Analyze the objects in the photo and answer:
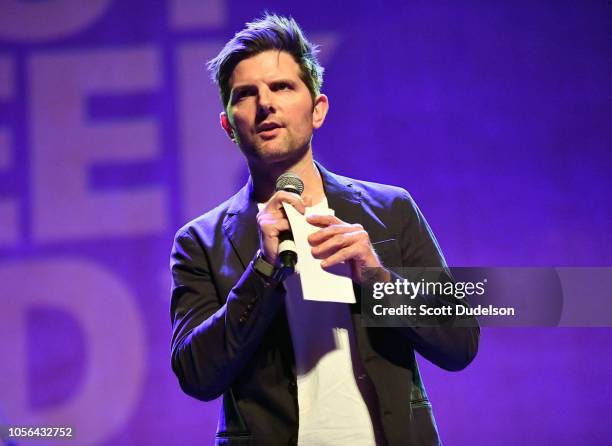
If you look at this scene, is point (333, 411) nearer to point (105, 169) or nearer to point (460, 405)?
point (460, 405)

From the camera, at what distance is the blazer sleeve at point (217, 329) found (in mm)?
1534

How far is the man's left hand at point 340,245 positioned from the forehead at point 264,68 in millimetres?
530

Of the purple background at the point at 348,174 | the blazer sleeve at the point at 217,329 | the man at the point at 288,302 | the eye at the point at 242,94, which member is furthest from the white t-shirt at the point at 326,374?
the purple background at the point at 348,174

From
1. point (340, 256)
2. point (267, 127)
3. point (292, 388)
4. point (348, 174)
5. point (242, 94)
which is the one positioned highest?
point (348, 174)

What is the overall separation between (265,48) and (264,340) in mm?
743

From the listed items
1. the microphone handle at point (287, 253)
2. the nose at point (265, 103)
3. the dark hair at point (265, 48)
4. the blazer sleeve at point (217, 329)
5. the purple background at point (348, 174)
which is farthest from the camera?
the purple background at point (348, 174)

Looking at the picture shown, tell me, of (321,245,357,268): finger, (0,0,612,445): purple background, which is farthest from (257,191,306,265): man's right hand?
(0,0,612,445): purple background

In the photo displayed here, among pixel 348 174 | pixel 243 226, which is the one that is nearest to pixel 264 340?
pixel 243 226

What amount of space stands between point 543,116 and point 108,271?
2012mm

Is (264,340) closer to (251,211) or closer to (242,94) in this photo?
(251,211)

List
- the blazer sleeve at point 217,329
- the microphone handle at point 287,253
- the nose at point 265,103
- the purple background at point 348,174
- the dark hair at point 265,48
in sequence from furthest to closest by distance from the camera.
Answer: the purple background at point 348,174 → the dark hair at point 265,48 → the nose at point 265,103 → the blazer sleeve at point 217,329 → the microphone handle at point 287,253

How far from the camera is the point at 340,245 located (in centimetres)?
146

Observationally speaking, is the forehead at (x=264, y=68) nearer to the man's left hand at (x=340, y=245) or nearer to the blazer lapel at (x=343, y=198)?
the blazer lapel at (x=343, y=198)

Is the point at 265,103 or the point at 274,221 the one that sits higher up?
the point at 265,103
